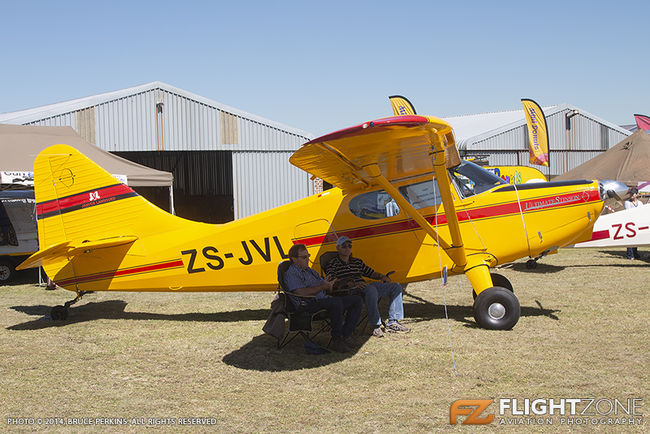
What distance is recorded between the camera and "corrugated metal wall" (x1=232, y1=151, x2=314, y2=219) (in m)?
21.9

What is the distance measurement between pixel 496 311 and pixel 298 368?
2606mm

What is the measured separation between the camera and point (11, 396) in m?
4.95

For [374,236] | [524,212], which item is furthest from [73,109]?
[524,212]

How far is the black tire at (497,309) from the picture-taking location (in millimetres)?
6738

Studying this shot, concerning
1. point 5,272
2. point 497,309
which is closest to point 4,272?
point 5,272

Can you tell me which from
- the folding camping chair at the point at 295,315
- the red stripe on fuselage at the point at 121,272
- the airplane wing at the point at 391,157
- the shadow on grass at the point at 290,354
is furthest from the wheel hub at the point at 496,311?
the red stripe on fuselage at the point at 121,272

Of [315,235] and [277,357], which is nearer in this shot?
[277,357]

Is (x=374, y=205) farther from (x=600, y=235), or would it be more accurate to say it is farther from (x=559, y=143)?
(x=559, y=143)

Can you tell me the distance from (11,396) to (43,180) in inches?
145

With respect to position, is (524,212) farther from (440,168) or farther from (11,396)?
(11,396)

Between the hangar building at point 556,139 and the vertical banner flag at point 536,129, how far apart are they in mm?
4918

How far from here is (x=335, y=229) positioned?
294 inches

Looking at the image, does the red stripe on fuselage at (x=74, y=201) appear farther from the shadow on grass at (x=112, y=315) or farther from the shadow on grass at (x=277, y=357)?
the shadow on grass at (x=277, y=357)

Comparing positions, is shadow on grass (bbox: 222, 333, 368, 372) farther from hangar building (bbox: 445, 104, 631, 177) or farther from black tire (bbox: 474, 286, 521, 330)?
hangar building (bbox: 445, 104, 631, 177)
